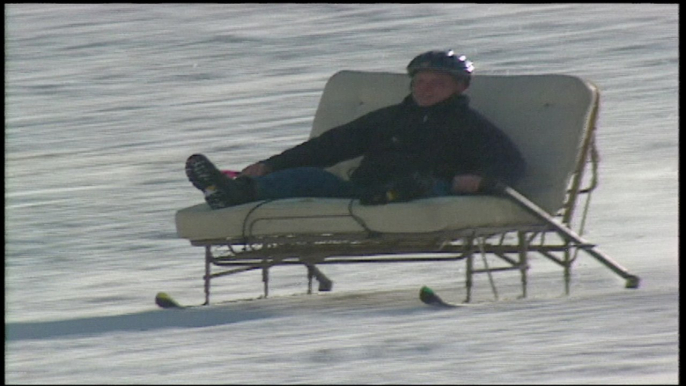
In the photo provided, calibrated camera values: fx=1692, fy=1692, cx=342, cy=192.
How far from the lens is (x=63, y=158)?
11.1 metres

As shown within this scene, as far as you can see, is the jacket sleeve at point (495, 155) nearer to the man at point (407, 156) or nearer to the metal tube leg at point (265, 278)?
the man at point (407, 156)

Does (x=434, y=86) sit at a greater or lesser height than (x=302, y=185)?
greater

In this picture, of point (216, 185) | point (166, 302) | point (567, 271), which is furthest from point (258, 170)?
point (567, 271)

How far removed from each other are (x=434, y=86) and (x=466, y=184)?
637mm

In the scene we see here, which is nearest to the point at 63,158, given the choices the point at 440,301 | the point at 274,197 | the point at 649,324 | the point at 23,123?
the point at 23,123

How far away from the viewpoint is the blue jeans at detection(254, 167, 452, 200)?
707 cm

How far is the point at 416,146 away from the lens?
7.22 metres

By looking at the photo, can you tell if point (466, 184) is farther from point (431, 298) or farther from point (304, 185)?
point (304, 185)

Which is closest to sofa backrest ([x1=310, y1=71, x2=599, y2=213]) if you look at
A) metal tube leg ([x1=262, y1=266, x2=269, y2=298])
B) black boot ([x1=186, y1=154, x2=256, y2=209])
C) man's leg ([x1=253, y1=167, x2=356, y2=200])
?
man's leg ([x1=253, y1=167, x2=356, y2=200])

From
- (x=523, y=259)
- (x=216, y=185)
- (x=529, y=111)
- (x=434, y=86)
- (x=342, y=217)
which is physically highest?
(x=434, y=86)

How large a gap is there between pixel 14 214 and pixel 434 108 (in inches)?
119

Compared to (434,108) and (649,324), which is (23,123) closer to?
(434,108)

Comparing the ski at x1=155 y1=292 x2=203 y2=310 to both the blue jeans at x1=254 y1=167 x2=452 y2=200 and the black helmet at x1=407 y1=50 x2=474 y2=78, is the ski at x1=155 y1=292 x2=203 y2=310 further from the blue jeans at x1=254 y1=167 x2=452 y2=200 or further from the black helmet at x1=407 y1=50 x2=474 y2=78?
the black helmet at x1=407 y1=50 x2=474 y2=78

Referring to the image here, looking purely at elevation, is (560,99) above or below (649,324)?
above
